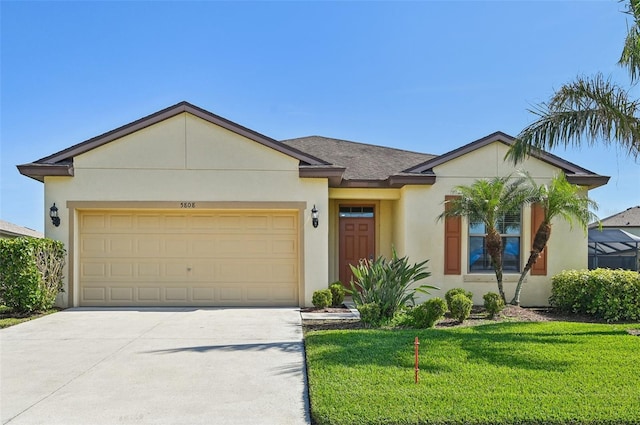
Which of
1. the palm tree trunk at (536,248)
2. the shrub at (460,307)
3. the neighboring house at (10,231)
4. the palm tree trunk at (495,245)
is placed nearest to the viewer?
the shrub at (460,307)

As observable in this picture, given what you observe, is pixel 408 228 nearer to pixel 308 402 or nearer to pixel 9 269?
pixel 308 402

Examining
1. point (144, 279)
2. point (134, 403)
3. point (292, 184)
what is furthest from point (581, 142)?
point (144, 279)

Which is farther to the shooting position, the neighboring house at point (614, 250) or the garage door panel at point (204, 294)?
the neighboring house at point (614, 250)

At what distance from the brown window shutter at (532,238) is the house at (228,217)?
2.0 inches

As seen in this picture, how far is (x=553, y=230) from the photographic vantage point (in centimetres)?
1239

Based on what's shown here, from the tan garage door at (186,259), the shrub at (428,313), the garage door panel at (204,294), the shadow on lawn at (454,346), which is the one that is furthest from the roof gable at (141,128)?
the shadow on lawn at (454,346)

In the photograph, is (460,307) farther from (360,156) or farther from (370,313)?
(360,156)

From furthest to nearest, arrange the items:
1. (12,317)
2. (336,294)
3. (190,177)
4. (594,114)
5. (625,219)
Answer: (625,219), (336,294), (190,177), (12,317), (594,114)

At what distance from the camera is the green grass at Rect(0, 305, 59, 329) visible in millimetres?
9523

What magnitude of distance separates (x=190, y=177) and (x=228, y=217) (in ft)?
4.61

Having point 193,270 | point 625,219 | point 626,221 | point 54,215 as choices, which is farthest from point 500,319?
point 625,219

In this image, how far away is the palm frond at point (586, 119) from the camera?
27.2ft

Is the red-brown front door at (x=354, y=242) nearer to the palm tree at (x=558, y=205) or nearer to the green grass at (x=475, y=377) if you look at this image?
the palm tree at (x=558, y=205)

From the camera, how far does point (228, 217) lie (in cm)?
1206
